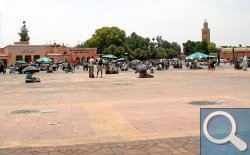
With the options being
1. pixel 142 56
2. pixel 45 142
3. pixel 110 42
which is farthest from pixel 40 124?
pixel 110 42

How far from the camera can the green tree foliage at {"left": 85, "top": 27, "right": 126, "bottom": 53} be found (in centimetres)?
10125

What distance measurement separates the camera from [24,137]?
6.66 metres

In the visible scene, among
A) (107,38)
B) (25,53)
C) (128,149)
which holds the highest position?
(107,38)

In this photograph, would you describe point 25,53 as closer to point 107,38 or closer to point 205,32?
point 107,38

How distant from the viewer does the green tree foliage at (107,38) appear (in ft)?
332

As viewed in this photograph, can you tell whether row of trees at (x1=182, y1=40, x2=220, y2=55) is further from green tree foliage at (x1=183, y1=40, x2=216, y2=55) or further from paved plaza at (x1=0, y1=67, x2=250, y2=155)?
paved plaza at (x1=0, y1=67, x2=250, y2=155)

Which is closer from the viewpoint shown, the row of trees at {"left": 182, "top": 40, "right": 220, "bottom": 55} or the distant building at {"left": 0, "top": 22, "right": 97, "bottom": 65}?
the distant building at {"left": 0, "top": 22, "right": 97, "bottom": 65}

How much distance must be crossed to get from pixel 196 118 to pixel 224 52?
113 metres

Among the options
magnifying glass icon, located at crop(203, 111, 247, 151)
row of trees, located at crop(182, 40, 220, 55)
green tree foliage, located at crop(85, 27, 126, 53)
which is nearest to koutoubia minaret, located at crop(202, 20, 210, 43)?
row of trees, located at crop(182, 40, 220, 55)

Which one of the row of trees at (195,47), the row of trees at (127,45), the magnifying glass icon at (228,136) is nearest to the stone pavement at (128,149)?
the magnifying glass icon at (228,136)

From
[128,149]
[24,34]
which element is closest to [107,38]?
[24,34]

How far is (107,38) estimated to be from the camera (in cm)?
10144

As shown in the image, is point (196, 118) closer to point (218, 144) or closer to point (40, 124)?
point (40, 124)

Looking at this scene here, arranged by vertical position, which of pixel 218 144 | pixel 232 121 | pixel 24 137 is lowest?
pixel 24 137
